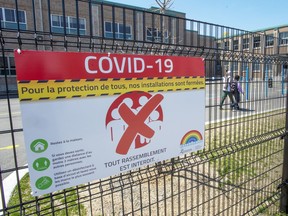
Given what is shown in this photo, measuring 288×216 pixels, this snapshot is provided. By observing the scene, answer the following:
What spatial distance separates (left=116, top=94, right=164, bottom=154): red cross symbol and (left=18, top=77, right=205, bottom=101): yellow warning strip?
102 mm

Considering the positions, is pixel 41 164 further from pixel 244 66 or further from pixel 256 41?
pixel 256 41

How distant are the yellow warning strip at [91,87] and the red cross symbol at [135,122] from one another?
0.10 m

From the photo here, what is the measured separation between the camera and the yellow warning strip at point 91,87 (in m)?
1.28

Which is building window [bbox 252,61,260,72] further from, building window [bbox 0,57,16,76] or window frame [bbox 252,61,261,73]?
building window [bbox 0,57,16,76]

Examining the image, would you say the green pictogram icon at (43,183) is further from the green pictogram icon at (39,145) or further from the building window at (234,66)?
the building window at (234,66)

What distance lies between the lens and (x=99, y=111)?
151cm

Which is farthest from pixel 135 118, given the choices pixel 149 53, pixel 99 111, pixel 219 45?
pixel 219 45

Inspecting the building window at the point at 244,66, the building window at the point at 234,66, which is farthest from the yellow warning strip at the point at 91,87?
the building window at the point at 244,66

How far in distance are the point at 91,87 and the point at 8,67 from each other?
1.61ft

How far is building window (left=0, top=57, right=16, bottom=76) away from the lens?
1315 millimetres

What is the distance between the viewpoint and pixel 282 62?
3.30 metres

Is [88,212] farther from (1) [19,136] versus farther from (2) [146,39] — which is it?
(1) [19,136]

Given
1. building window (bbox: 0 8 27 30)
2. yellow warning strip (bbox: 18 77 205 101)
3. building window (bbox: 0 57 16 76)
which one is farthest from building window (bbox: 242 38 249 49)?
building window (bbox: 0 57 16 76)

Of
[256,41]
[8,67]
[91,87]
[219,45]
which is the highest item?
[256,41]
